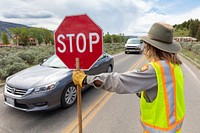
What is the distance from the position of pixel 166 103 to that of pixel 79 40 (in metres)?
1.17

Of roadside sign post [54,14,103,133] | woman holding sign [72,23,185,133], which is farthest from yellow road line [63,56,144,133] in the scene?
woman holding sign [72,23,185,133]

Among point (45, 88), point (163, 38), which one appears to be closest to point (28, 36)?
point (45, 88)

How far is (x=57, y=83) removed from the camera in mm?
4016

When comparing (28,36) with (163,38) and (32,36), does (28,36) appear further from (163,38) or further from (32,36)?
(163,38)

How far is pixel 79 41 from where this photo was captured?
80.6 inches

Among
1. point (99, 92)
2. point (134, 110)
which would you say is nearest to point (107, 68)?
point (99, 92)

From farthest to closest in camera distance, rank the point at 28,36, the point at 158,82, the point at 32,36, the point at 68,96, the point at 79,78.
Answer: the point at 32,36 < the point at 28,36 < the point at 68,96 < the point at 79,78 < the point at 158,82

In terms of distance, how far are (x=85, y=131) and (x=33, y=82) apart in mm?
1593

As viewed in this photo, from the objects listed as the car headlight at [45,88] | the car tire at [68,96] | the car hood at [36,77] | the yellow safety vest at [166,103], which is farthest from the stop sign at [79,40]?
the car tire at [68,96]

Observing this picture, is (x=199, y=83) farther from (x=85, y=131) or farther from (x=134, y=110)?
(x=85, y=131)

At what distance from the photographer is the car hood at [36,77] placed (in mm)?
3823

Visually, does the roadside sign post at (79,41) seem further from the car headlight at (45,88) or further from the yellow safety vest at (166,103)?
the car headlight at (45,88)

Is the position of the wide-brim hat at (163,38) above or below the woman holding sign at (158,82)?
above

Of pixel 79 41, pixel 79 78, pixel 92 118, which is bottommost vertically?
pixel 92 118
